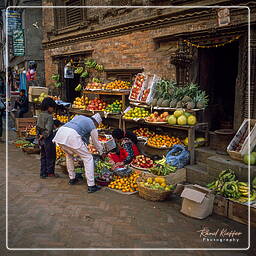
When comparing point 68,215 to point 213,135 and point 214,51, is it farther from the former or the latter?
point 214,51

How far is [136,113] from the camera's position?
26.1 feet

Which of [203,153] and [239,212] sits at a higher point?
[203,153]

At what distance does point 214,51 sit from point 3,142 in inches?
356

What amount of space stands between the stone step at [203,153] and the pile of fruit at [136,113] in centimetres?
181

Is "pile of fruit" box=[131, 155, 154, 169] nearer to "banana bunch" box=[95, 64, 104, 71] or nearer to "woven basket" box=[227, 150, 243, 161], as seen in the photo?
"woven basket" box=[227, 150, 243, 161]

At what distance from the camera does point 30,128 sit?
11617 mm

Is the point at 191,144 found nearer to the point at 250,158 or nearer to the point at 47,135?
the point at 250,158

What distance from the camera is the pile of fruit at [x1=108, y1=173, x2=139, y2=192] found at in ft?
20.2

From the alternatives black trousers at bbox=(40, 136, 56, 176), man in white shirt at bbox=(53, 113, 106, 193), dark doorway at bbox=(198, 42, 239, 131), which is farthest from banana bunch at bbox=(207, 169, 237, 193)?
black trousers at bbox=(40, 136, 56, 176)

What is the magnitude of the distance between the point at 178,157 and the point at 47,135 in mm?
3273

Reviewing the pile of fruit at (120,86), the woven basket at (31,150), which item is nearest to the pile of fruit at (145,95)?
the pile of fruit at (120,86)

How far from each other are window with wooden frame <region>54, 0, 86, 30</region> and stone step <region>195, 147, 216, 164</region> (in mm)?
7607

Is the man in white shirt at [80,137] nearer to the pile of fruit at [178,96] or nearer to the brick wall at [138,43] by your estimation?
the pile of fruit at [178,96]

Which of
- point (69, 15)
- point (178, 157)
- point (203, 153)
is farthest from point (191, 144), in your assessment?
point (69, 15)
